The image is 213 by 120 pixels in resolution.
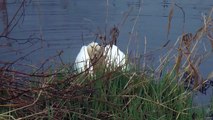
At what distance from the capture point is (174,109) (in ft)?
13.5

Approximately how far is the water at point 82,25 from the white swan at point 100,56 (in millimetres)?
866

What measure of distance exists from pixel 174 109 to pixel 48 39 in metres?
2.84

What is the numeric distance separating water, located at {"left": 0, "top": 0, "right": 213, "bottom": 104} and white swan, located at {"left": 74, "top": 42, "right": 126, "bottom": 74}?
34.1 inches

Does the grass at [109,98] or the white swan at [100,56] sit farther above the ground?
the white swan at [100,56]

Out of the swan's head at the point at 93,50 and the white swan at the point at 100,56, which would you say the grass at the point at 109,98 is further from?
the swan's head at the point at 93,50

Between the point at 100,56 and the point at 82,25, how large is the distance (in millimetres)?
3242

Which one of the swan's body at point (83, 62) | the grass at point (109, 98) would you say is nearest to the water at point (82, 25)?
the swan's body at point (83, 62)

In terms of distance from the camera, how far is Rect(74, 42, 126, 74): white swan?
Result: 14.2ft

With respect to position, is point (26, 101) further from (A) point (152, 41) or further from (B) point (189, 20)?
(B) point (189, 20)

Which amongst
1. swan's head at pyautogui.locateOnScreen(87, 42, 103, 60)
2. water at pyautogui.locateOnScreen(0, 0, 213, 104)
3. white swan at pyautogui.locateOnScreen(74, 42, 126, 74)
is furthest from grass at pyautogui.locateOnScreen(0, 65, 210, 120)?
water at pyautogui.locateOnScreen(0, 0, 213, 104)

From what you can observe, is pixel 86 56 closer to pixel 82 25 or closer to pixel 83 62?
pixel 83 62

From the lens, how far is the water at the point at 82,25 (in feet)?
19.7

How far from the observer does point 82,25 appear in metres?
7.27

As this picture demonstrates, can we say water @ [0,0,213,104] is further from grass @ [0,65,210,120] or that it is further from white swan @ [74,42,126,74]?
grass @ [0,65,210,120]
